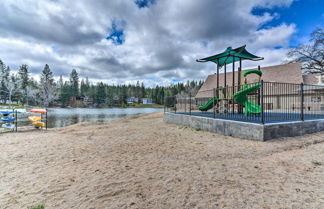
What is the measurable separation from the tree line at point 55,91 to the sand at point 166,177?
41.5 meters

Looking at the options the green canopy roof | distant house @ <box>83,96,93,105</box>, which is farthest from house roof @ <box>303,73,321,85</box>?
distant house @ <box>83,96,93,105</box>

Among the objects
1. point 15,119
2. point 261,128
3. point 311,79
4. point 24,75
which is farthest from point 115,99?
point 261,128

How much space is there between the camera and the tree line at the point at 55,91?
51.4 meters

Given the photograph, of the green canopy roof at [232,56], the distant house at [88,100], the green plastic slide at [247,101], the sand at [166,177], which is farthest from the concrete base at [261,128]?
the distant house at [88,100]

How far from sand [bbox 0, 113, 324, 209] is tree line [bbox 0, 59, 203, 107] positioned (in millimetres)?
41527

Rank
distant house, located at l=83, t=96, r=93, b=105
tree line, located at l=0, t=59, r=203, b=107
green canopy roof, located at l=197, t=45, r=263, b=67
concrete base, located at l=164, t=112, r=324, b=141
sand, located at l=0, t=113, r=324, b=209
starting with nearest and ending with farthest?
sand, located at l=0, t=113, r=324, b=209
concrete base, located at l=164, t=112, r=324, b=141
green canopy roof, located at l=197, t=45, r=263, b=67
tree line, located at l=0, t=59, r=203, b=107
distant house, located at l=83, t=96, r=93, b=105

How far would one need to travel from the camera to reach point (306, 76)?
827 inches

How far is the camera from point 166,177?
3014mm

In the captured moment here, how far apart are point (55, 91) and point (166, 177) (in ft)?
225

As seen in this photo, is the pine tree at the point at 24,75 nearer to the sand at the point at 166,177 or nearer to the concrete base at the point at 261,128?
the sand at the point at 166,177

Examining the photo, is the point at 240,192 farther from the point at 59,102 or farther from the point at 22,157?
the point at 59,102

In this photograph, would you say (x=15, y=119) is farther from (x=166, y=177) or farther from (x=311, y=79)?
(x=311, y=79)

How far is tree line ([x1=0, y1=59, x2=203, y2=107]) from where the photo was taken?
169 ft

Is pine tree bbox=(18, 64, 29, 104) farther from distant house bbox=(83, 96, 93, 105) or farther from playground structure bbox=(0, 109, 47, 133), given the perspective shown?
playground structure bbox=(0, 109, 47, 133)
